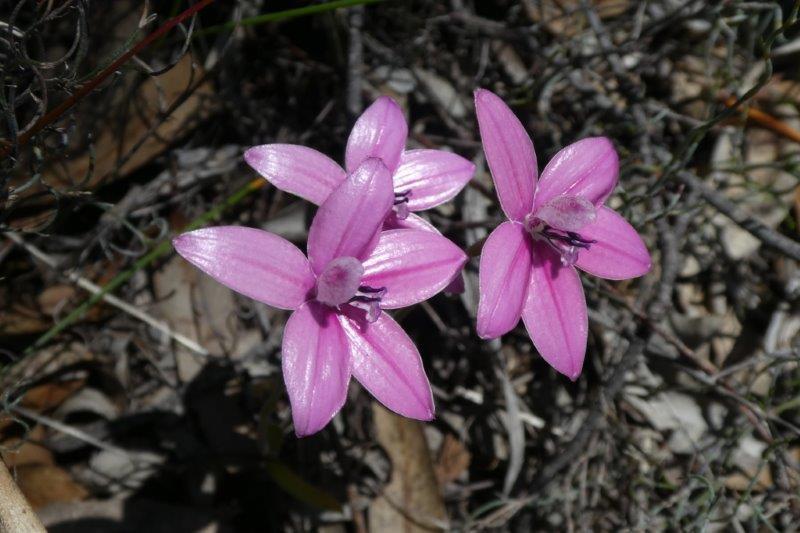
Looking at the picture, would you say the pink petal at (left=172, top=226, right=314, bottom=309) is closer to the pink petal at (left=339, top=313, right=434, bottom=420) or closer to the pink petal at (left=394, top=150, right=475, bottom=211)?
the pink petal at (left=339, top=313, right=434, bottom=420)

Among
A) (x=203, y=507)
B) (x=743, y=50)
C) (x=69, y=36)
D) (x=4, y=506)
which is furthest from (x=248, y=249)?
(x=743, y=50)

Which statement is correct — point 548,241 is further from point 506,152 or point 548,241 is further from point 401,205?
point 401,205

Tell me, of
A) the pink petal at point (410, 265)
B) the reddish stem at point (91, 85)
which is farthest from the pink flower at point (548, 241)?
the reddish stem at point (91, 85)

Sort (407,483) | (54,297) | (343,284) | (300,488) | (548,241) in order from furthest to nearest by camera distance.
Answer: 1. (54,297)
2. (407,483)
3. (300,488)
4. (548,241)
5. (343,284)

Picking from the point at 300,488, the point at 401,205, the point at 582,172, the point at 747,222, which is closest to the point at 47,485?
the point at 300,488

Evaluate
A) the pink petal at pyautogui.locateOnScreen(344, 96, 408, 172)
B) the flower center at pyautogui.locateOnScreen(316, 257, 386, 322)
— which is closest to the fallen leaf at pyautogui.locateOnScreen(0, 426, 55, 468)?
the flower center at pyautogui.locateOnScreen(316, 257, 386, 322)

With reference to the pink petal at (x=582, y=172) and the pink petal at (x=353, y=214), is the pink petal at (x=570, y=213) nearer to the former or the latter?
the pink petal at (x=582, y=172)

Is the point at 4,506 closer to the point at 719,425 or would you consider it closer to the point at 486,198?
the point at 486,198
